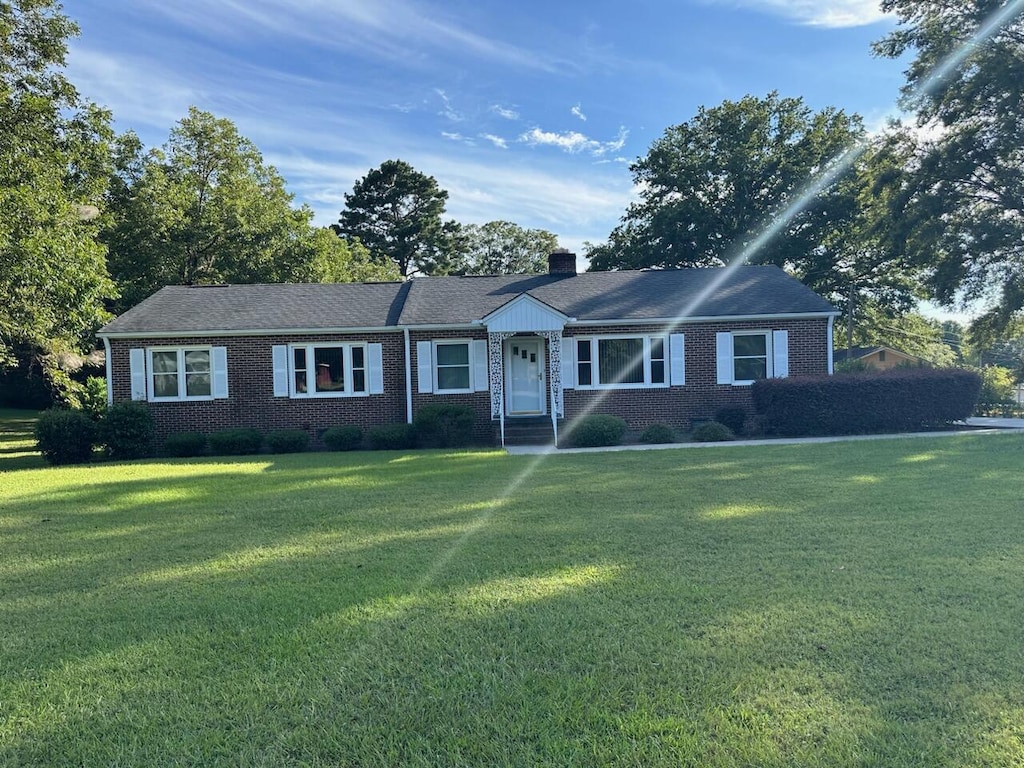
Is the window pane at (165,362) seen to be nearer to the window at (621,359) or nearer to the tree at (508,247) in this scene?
the window at (621,359)

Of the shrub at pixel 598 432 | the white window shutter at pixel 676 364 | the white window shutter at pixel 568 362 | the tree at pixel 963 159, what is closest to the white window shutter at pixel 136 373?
the white window shutter at pixel 568 362

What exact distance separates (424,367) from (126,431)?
681 centimetres

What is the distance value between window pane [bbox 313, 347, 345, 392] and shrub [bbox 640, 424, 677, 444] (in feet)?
25.0

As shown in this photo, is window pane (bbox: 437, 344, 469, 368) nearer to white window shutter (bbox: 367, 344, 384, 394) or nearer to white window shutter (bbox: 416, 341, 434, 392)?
white window shutter (bbox: 416, 341, 434, 392)

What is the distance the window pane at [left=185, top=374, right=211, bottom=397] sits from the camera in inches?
655

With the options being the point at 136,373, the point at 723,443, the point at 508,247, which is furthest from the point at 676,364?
the point at 508,247

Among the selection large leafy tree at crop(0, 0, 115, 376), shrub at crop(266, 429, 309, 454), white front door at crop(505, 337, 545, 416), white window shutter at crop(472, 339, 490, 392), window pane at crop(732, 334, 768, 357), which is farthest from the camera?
white front door at crop(505, 337, 545, 416)

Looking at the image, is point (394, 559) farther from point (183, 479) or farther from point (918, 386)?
point (918, 386)

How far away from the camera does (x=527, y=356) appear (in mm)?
17547

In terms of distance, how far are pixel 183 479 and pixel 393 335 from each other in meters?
7.30

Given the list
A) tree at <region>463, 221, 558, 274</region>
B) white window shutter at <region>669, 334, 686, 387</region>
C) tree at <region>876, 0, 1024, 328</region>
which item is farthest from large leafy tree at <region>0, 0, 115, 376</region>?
tree at <region>463, 221, 558, 274</region>

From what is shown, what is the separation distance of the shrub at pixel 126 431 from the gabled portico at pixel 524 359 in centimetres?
797

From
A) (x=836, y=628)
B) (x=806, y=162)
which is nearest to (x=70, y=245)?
(x=836, y=628)

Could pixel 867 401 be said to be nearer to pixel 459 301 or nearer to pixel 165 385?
pixel 459 301
